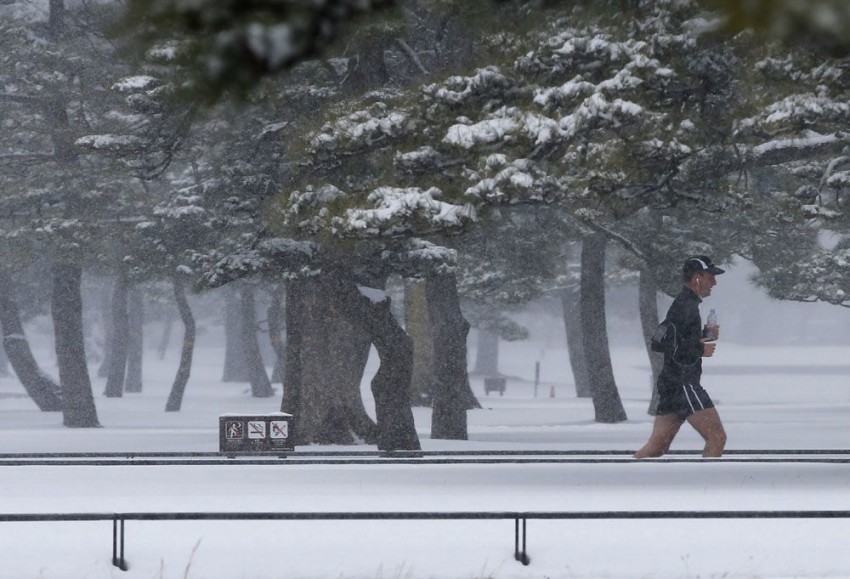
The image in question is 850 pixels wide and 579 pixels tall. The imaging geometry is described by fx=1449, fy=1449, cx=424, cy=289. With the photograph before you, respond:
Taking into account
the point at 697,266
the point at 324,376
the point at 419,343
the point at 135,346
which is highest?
the point at 697,266

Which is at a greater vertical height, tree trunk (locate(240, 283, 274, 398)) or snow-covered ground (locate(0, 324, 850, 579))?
tree trunk (locate(240, 283, 274, 398))

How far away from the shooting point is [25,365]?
41.6m

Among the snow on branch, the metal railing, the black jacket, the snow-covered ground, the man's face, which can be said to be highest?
the snow on branch

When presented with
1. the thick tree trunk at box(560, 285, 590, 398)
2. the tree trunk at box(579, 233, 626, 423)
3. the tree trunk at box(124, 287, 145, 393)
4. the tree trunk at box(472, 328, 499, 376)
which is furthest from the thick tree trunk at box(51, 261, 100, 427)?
the tree trunk at box(472, 328, 499, 376)

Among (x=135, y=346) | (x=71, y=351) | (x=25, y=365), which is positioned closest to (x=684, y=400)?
(x=71, y=351)

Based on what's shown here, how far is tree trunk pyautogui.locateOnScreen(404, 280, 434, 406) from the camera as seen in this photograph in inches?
1655

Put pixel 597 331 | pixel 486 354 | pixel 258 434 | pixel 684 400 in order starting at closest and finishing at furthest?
pixel 684 400
pixel 258 434
pixel 597 331
pixel 486 354

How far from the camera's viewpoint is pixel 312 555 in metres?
11.9

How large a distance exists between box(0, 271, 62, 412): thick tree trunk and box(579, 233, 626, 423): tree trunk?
16604 mm

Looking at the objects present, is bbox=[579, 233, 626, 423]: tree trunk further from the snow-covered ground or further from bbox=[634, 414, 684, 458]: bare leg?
bbox=[634, 414, 684, 458]: bare leg

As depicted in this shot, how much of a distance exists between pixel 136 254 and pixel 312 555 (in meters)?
17.8

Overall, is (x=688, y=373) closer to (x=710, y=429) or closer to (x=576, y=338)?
(x=710, y=429)

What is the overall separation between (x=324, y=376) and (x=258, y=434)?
3318 millimetres

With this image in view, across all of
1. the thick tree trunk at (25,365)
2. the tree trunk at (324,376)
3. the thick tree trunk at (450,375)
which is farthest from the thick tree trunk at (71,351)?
the tree trunk at (324,376)
